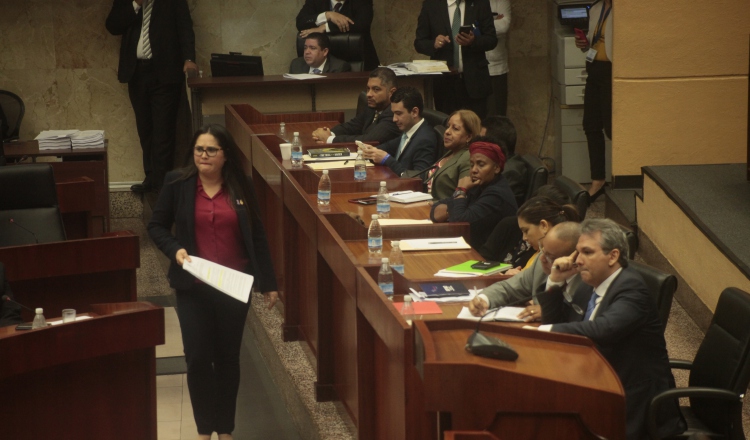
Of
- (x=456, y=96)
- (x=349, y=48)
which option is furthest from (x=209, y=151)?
(x=349, y=48)

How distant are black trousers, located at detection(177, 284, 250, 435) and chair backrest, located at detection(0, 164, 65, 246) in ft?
5.43

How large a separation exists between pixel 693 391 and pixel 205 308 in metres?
2.06

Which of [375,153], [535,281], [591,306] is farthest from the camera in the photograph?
[375,153]

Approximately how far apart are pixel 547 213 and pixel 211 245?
1439 millimetres

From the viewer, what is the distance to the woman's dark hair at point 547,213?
4008 mm

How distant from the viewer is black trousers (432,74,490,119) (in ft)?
28.9

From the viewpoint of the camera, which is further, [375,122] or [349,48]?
[349,48]

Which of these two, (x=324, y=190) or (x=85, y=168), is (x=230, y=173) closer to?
(x=324, y=190)

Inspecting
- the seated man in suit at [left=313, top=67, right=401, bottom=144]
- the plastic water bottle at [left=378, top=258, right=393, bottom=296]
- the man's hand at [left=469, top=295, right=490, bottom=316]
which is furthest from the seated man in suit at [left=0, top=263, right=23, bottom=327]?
the seated man in suit at [left=313, top=67, right=401, bottom=144]

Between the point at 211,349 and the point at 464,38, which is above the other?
the point at 464,38

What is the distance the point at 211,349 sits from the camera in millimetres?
4543

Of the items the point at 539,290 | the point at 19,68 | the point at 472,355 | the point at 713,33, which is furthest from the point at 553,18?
the point at 472,355

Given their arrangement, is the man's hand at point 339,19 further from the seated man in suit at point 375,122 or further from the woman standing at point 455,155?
the woman standing at point 455,155

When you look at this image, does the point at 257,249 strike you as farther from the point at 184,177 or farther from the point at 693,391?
the point at 693,391
